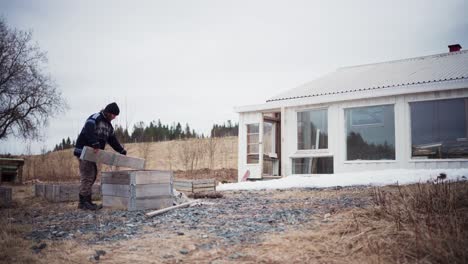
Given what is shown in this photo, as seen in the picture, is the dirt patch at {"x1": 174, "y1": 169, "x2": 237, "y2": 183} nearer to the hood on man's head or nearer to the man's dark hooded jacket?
the man's dark hooded jacket

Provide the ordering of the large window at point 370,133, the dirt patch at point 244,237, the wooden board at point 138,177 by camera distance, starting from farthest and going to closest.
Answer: the large window at point 370,133 < the wooden board at point 138,177 < the dirt patch at point 244,237

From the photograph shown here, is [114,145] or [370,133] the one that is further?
[370,133]

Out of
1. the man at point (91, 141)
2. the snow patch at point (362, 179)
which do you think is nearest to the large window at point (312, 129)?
the snow patch at point (362, 179)

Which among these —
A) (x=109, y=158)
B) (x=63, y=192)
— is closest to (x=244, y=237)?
(x=109, y=158)

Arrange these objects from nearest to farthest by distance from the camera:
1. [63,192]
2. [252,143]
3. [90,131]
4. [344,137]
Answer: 1. [90,131]
2. [63,192]
3. [344,137]
4. [252,143]

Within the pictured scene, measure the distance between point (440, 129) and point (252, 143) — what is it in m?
5.96

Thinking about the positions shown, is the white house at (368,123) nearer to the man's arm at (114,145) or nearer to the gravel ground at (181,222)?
the gravel ground at (181,222)

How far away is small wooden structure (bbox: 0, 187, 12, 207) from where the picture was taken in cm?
732

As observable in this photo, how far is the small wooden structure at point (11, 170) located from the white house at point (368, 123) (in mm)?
9688

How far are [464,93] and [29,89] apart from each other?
2187 cm

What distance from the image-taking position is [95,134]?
652cm

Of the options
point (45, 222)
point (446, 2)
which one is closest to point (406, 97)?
point (446, 2)

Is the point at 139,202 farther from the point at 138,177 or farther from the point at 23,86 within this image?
the point at 23,86

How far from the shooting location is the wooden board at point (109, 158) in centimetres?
616
